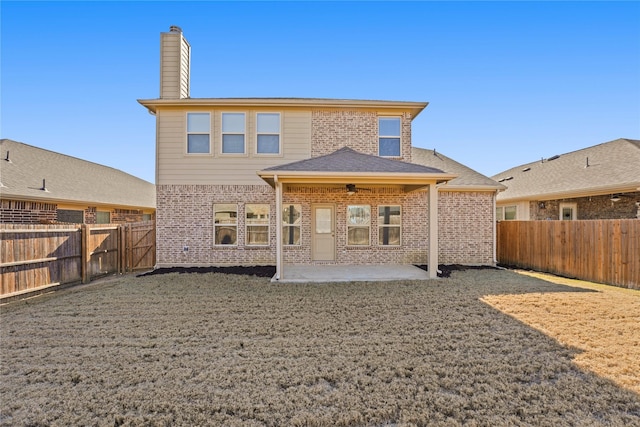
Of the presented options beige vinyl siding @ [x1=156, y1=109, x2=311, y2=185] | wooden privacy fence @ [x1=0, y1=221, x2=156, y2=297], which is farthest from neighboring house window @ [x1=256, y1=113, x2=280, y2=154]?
wooden privacy fence @ [x1=0, y1=221, x2=156, y2=297]

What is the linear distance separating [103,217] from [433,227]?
14800 mm

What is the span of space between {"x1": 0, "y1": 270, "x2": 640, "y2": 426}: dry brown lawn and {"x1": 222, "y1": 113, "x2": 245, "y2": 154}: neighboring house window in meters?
5.85

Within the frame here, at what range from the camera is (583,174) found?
1266 cm

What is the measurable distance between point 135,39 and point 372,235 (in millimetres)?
11801

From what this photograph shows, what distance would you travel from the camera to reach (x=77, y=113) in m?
15.6

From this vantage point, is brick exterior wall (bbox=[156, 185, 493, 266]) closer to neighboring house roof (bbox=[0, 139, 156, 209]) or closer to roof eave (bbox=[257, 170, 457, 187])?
Result: roof eave (bbox=[257, 170, 457, 187])

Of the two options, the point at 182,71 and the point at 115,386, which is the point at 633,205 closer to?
the point at 115,386

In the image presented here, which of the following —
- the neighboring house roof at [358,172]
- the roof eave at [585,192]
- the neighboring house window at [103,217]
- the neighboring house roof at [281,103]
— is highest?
the neighboring house roof at [281,103]

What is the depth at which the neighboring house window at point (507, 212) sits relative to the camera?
592 inches

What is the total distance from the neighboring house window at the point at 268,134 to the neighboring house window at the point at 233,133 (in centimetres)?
60

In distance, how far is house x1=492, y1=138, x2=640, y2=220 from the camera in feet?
36.0

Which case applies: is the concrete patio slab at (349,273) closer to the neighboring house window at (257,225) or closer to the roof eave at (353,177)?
the neighboring house window at (257,225)

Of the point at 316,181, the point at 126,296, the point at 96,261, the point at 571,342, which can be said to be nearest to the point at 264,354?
the point at 571,342

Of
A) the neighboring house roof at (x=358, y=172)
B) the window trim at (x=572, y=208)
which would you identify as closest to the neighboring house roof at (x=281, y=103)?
the neighboring house roof at (x=358, y=172)
